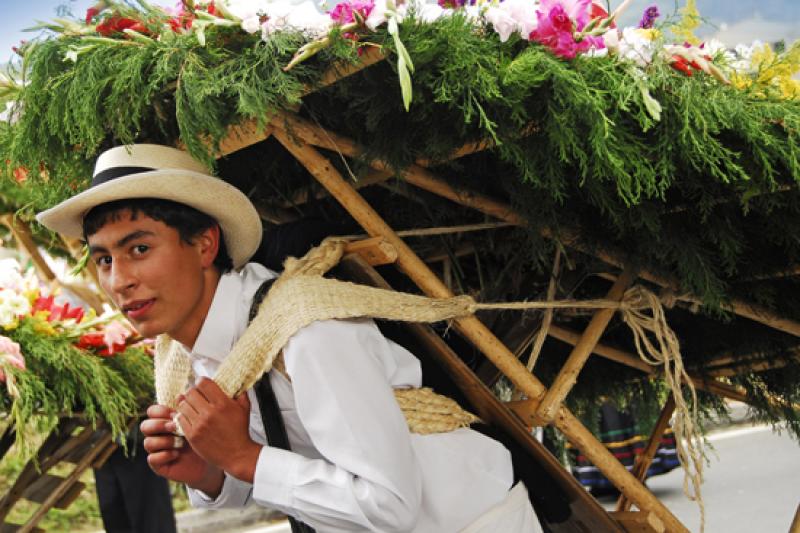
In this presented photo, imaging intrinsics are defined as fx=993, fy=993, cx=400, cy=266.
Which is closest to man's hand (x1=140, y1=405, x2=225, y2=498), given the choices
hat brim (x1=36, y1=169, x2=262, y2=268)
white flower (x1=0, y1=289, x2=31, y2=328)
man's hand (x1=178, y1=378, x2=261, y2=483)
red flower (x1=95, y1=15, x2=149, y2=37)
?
man's hand (x1=178, y1=378, x2=261, y2=483)

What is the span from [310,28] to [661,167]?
67 centimetres

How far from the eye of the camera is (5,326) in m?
3.34

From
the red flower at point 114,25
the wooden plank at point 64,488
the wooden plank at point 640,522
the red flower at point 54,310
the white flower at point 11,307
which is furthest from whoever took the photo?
the wooden plank at point 64,488

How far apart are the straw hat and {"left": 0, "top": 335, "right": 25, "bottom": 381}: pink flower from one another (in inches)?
53.0

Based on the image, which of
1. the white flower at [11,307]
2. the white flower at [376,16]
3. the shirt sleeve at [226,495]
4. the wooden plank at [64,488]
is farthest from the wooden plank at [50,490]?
the white flower at [376,16]

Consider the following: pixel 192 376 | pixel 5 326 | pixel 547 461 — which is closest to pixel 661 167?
pixel 547 461

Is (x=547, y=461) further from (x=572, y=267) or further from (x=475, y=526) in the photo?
(x=572, y=267)

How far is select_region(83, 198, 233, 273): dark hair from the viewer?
1.81 meters

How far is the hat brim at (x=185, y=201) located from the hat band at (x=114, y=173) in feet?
0.11

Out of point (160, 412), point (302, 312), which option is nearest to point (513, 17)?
point (302, 312)

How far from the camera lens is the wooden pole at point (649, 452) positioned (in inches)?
126

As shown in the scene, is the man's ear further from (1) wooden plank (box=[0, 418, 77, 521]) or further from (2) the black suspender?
(1) wooden plank (box=[0, 418, 77, 521])

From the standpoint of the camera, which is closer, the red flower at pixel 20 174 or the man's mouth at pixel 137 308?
the man's mouth at pixel 137 308

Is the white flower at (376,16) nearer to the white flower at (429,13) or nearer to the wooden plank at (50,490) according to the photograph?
the white flower at (429,13)
